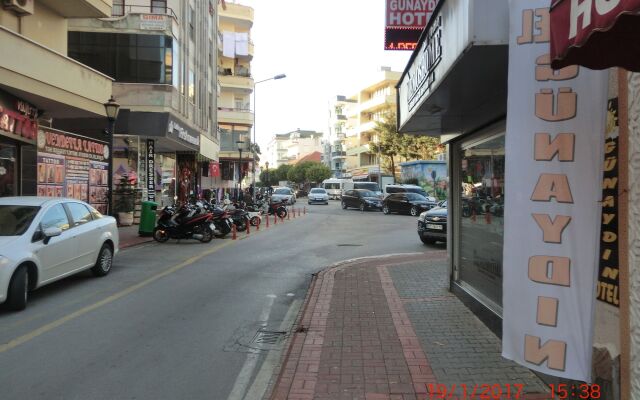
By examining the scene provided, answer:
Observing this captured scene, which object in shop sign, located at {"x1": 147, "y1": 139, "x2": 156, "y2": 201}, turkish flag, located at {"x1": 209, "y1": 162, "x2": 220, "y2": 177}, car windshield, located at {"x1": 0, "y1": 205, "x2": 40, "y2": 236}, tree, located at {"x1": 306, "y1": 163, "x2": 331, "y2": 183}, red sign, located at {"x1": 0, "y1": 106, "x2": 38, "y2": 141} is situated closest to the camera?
car windshield, located at {"x1": 0, "y1": 205, "x2": 40, "y2": 236}

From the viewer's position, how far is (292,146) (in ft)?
531

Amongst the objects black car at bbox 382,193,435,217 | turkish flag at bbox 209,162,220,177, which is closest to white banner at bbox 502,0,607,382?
black car at bbox 382,193,435,217

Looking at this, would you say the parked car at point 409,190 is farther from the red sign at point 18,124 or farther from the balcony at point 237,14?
the balcony at point 237,14

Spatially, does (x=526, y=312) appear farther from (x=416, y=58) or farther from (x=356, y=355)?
(x=416, y=58)

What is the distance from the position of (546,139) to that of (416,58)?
3.41 metres

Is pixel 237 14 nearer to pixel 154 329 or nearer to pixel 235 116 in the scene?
pixel 235 116

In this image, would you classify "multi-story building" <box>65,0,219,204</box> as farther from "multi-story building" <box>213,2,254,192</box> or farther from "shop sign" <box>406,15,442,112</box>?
"multi-story building" <box>213,2,254,192</box>

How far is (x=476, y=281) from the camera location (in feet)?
23.7

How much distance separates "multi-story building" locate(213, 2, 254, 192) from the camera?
53281 millimetres

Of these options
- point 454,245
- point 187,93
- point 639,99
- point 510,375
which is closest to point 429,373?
point 510,375

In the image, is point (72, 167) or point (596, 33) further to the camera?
point (72, 167)

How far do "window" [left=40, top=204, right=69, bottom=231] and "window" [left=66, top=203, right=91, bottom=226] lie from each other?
10.2 inches

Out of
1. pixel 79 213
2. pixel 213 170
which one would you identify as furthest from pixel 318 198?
pixel 79 213
